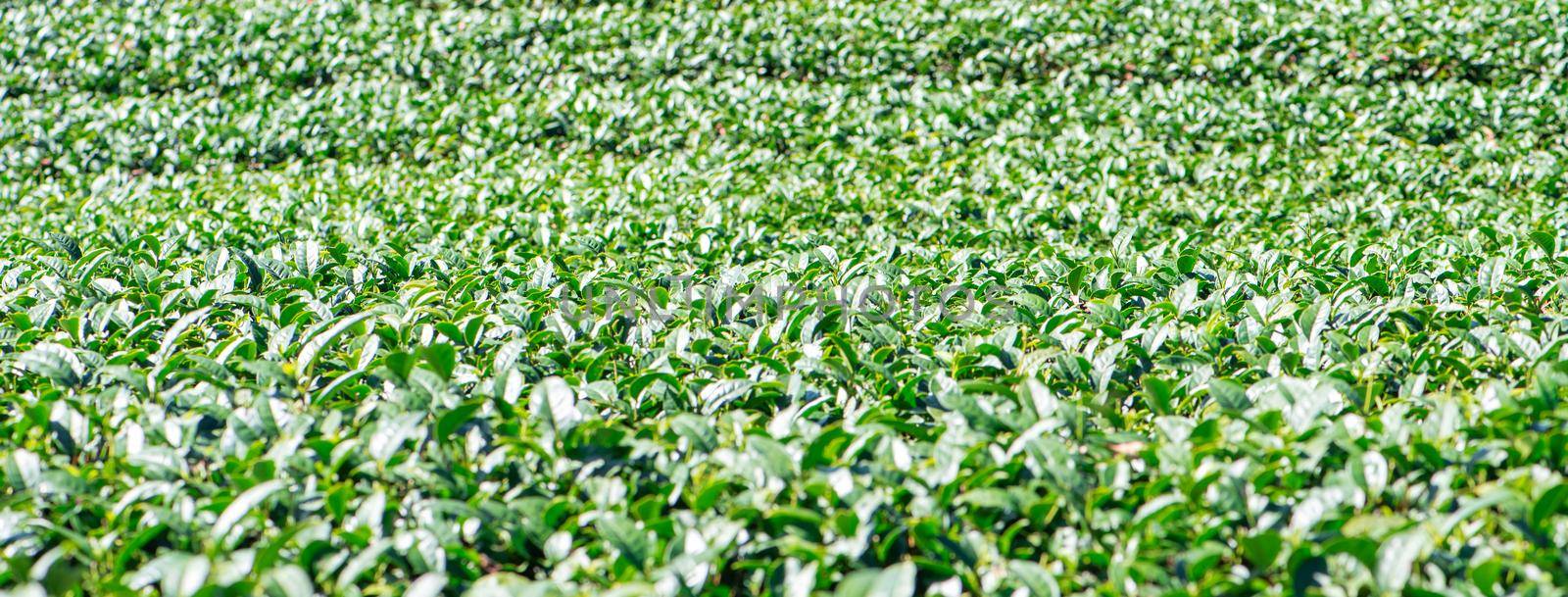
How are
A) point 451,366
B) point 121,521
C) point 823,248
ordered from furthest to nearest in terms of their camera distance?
point 823,248 < point 451,366 < point 121,521

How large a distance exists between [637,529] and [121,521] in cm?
97

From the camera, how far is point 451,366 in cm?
252

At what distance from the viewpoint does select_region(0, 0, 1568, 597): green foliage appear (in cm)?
195

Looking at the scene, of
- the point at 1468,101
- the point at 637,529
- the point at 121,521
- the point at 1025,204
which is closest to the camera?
the point at 637,529

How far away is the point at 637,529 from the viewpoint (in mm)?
1957

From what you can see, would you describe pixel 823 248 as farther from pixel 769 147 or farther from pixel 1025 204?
pixel 769 147

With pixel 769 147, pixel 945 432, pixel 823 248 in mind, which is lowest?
pixel 769 147

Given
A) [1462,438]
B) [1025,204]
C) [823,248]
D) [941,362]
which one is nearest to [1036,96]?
[1025,204]

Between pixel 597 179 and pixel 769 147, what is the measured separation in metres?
1.51

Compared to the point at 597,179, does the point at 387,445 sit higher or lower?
higher

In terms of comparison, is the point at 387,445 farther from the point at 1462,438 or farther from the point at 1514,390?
the point at 1514,390

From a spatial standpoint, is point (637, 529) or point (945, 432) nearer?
point (637, 529)

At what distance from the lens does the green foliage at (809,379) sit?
76.8 inches

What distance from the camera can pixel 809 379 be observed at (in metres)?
2.75
